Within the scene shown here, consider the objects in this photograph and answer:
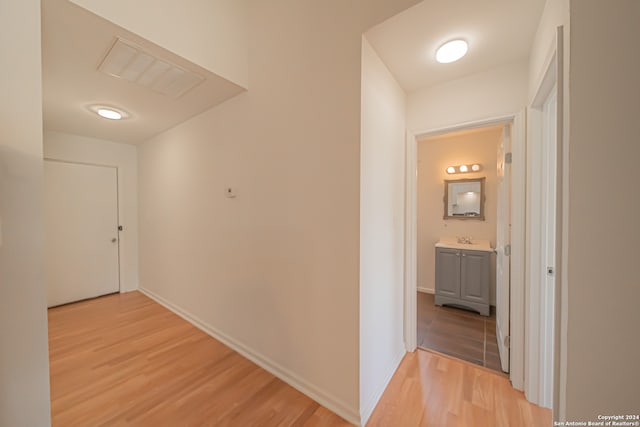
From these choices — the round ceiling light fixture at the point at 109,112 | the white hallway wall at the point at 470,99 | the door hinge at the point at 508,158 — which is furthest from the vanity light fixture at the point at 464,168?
the round ceiling light fixture at the point at 109,112

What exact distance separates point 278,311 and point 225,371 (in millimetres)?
694

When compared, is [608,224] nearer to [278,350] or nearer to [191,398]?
[278,350]

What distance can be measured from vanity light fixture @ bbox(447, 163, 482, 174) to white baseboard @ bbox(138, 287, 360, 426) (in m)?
3.26

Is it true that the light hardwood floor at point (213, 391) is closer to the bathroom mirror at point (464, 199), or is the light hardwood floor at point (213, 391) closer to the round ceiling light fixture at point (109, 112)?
the bathroom mirror at point (464, 199)

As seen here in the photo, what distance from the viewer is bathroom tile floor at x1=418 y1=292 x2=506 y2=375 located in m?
2.07

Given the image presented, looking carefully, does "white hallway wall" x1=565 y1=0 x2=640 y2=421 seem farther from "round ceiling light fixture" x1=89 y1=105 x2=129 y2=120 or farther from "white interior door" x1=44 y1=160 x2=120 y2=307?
"white interior door" x1=44 y1=160 x2=120 y2=307

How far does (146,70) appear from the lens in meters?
1.79

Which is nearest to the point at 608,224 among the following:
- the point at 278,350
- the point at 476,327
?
the point at 278,350

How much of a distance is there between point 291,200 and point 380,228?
69 centimetres

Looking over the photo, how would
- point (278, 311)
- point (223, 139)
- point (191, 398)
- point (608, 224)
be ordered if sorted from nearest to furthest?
point (608, 224), point (191, 398), point (278, 311), point (223, 139)

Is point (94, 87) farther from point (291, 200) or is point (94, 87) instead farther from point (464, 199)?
point (464, 199)

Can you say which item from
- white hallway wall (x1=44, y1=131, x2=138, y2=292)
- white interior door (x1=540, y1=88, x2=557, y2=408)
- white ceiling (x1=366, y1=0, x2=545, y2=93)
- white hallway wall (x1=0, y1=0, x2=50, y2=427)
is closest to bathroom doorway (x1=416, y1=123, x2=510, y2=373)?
white interior door (x1=540, y1=88, x2=557, y2=408)

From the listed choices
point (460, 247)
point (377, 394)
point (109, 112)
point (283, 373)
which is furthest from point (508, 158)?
point (109, 112)

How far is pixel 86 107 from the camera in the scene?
2.39 metres
